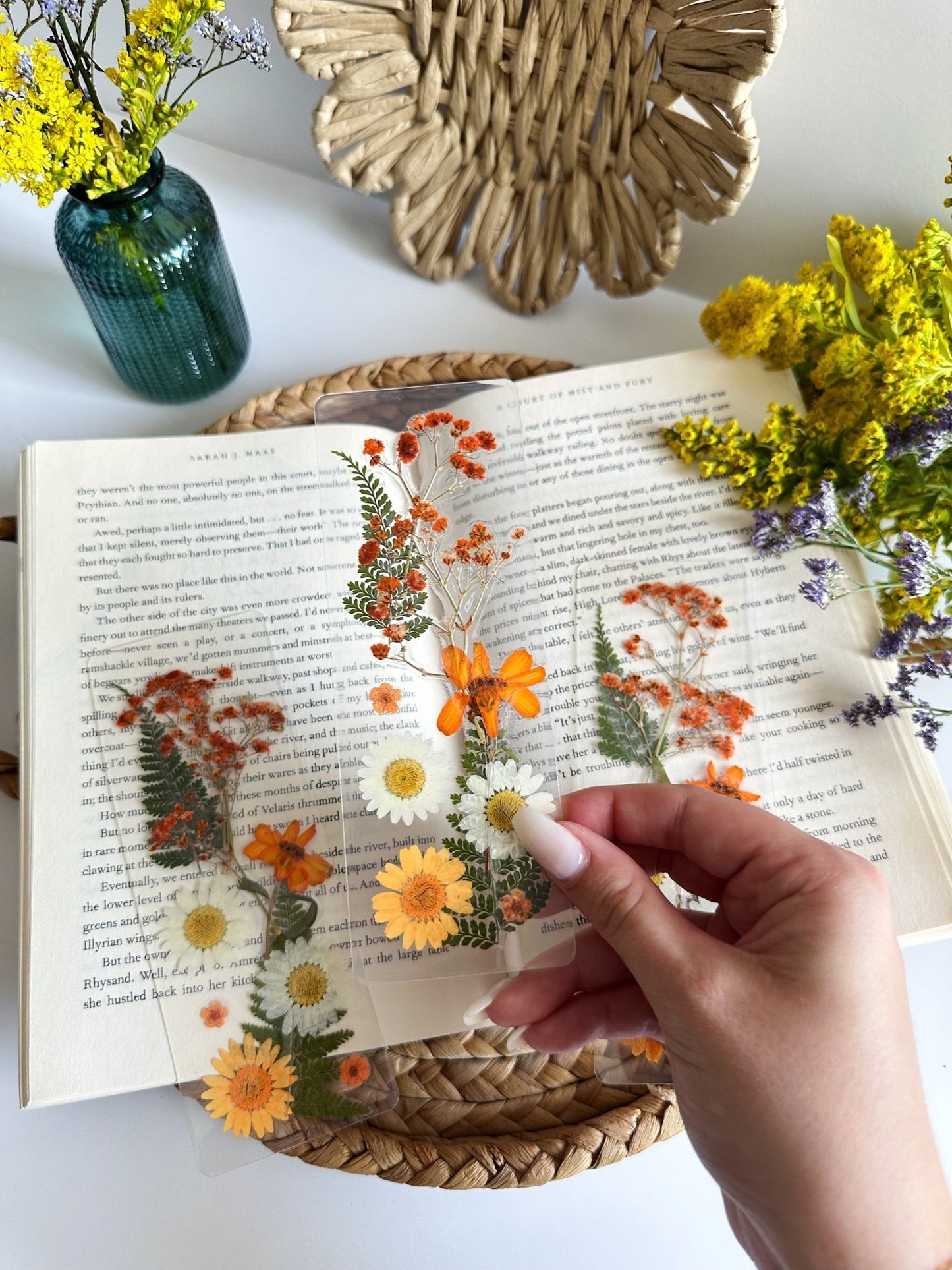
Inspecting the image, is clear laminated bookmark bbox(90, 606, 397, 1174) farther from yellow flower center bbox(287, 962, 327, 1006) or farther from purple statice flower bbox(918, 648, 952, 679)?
purple statice flower bbox(918, 648, 952, 679)

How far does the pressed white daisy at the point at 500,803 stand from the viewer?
0.55 meters

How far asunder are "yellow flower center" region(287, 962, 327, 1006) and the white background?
0.12 m

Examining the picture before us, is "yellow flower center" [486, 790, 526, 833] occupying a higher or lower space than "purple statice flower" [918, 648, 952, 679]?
lower

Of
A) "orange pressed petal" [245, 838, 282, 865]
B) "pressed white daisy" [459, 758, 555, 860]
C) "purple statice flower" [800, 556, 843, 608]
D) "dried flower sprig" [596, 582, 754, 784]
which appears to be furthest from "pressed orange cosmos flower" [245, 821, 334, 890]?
"purple statice flower" [800, 556, 843, 608]

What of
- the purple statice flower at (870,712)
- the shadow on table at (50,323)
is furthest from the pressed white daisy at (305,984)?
the shadow on table at (50,323)

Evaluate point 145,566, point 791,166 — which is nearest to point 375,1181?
point 145,566

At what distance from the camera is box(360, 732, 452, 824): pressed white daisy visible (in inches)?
22.4

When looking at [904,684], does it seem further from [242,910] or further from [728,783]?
[242,910]

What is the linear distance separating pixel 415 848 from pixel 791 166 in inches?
22.8

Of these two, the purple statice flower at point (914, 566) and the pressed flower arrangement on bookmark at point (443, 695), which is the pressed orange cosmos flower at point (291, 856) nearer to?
the pressed flower arrangement on bookmark at point (443, 695)

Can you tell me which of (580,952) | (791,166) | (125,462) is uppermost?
(791,166)

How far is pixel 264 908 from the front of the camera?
1.91 ft

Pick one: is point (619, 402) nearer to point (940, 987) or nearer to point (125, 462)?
point (125, 462)

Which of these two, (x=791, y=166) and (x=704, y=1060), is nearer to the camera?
(x=704, y=1060)
